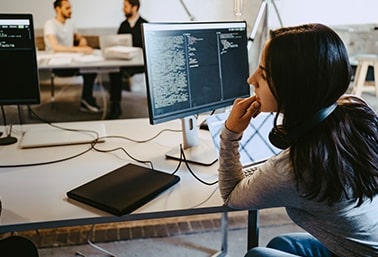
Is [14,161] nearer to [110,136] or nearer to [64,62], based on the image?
[110,136]

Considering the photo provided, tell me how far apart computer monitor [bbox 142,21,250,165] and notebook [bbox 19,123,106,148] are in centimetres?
40

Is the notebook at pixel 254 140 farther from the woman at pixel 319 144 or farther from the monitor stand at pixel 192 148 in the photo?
the woman at pixel 319 144

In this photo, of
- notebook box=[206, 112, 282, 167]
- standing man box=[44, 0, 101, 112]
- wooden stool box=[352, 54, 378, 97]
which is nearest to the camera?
notebook box=[206, 112, 282, 167]

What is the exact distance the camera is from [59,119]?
4.29 metres

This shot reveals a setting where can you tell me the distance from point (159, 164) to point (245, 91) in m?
0.47

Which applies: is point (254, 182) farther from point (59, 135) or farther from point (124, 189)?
point (59, 135)

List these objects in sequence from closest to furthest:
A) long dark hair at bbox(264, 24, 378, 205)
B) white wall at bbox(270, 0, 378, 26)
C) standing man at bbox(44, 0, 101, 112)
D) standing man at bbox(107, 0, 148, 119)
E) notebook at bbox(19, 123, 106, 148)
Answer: long dark hair at bbox(264, 24, 378, 205) → notebook at bbox(19, 123, 106, 148) → white wall at bbox(270, 0, 378, 26) → standing man at bbox(44, 0, 101, 112) → standing man at bbox(107, 0, 148, 119)

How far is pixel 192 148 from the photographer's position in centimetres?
149

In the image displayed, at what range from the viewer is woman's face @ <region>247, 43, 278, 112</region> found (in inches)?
37.3

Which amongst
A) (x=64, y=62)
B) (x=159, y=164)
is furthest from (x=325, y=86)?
(x=64, y=62)

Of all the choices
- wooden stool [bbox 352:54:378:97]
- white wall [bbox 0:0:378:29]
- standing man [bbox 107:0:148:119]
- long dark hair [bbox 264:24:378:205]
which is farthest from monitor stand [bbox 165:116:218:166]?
wooden stool [bbox 352:54:378:97]

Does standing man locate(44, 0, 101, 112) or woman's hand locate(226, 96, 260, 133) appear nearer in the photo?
woman's hand locate(226, 96, 260, 133)

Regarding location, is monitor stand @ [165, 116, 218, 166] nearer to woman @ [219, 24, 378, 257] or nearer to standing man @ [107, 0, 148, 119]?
woman @ [219, 24, 378, 257]

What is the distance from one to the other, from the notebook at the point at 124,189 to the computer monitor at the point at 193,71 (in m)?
0.17
